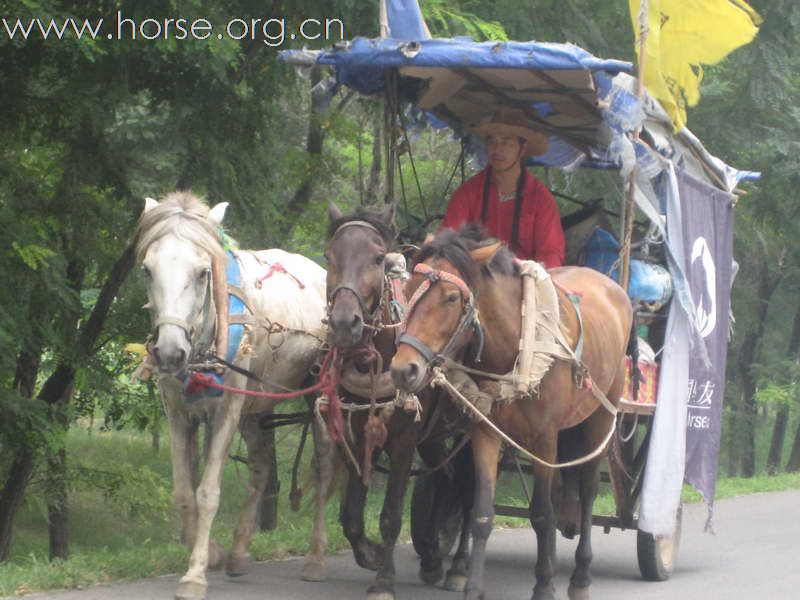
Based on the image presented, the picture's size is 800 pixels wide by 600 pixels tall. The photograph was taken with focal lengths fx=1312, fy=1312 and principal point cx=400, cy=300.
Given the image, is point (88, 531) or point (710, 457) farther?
point (88, 531)

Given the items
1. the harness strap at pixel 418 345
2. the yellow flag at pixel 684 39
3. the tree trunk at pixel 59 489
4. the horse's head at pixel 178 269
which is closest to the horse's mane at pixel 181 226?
the horse's head at pixel 178 269

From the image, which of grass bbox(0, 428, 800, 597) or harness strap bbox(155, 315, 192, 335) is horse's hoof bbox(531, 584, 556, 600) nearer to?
grass bbox(0, 428, 800, 597)

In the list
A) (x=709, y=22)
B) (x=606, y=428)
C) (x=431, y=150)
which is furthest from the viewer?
(x=431, y=150)

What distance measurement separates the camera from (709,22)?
9188 mm

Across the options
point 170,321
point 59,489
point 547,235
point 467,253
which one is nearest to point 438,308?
point 467,253

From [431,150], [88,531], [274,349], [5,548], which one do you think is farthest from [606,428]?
[88,531]

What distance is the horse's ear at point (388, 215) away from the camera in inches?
294

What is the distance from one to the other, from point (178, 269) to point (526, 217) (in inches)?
110

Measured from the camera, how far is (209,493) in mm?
7262

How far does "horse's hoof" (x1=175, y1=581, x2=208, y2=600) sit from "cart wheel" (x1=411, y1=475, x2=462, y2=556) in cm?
175

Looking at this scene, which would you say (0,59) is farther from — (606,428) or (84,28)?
(606,428)

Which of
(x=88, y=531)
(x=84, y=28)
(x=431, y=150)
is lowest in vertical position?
(x=88, y=531)

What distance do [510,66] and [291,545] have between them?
3730 millimetres

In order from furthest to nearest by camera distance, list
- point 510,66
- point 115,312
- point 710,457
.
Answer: point 115,312 → point 710,457 → point 510,66
